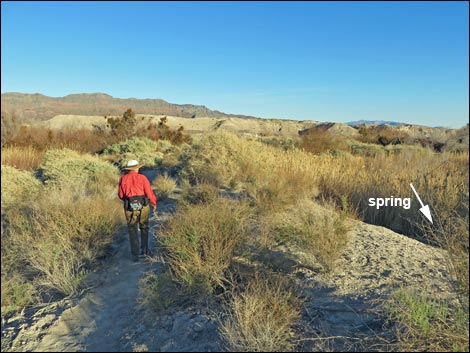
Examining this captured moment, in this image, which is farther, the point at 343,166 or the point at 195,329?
the point at 343,166

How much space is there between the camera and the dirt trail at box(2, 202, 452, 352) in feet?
11.7

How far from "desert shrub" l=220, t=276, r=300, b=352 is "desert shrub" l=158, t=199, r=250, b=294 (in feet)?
2.60

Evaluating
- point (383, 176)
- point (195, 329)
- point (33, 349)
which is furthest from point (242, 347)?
point (383, 176)

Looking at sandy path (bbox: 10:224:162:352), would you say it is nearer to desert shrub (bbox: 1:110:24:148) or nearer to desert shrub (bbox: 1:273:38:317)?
desert shrub (bbox: 1:273:38:317)

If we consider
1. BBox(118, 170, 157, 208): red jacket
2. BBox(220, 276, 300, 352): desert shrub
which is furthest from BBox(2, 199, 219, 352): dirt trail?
BBox(118, 170, 157, 208): red jacket

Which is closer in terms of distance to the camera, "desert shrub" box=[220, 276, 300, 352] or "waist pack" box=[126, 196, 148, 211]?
"desert shrub" box=[220, 276, 300, 352]

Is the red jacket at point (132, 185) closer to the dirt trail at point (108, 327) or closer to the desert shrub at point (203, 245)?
the desert shrub at point (203, 245)

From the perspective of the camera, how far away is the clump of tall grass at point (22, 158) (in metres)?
15.2

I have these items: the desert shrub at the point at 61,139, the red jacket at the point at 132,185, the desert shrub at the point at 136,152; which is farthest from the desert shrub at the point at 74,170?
the red jacket at the point at 132,185

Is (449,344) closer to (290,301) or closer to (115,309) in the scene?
(290,301)

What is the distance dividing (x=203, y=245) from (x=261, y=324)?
1.84m

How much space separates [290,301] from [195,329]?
1.15 metres

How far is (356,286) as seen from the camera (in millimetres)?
4527

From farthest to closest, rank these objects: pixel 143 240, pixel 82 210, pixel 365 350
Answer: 1. pixel 82 210
2. pixel 143 240
3. pixel 365 350
